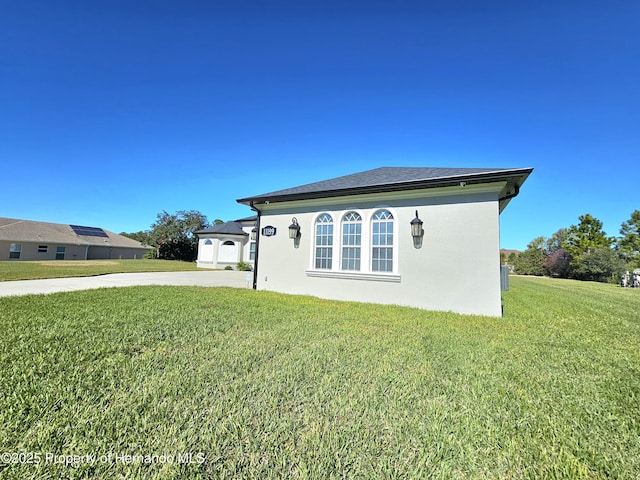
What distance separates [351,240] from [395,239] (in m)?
1.41

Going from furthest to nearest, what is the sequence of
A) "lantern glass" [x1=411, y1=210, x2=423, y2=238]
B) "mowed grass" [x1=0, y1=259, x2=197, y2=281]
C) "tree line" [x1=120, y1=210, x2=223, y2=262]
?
"tree line" [x1=120, y1=210, x2=223, y2=262] → "mowed grass" [x1=0, y1=259, x2=197, y2=281] → "lantern glass" [x1=411, y1=210, x2=423, y2=238]

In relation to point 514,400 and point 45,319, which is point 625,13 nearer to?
point 514,400

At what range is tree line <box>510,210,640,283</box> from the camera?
26.9 m

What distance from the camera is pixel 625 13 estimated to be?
6785 mm

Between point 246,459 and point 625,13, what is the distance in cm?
1255

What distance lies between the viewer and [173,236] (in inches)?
1344

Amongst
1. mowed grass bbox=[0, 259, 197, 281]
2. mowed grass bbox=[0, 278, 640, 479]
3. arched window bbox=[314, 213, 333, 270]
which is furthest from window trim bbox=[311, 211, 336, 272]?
mowed grass bbox=[0, 259, 197, 281]

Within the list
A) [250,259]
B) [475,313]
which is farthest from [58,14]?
[250,259]

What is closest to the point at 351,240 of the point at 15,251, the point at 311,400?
the point at 311,400

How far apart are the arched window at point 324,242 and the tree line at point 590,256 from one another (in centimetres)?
3459

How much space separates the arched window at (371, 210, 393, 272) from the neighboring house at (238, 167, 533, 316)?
30 mm

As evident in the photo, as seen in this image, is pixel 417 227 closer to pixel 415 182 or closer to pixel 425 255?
pixel 425 255

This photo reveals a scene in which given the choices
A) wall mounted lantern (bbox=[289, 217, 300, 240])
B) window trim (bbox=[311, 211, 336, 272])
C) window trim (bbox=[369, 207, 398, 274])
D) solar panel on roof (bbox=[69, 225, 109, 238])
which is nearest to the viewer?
window trim (bbox=[369, 207, 398, 274])

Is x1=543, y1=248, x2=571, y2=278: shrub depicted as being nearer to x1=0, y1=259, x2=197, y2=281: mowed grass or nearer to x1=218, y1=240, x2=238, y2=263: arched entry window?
x1=218, y1=240, x2=238, y2=263: arched entry window
